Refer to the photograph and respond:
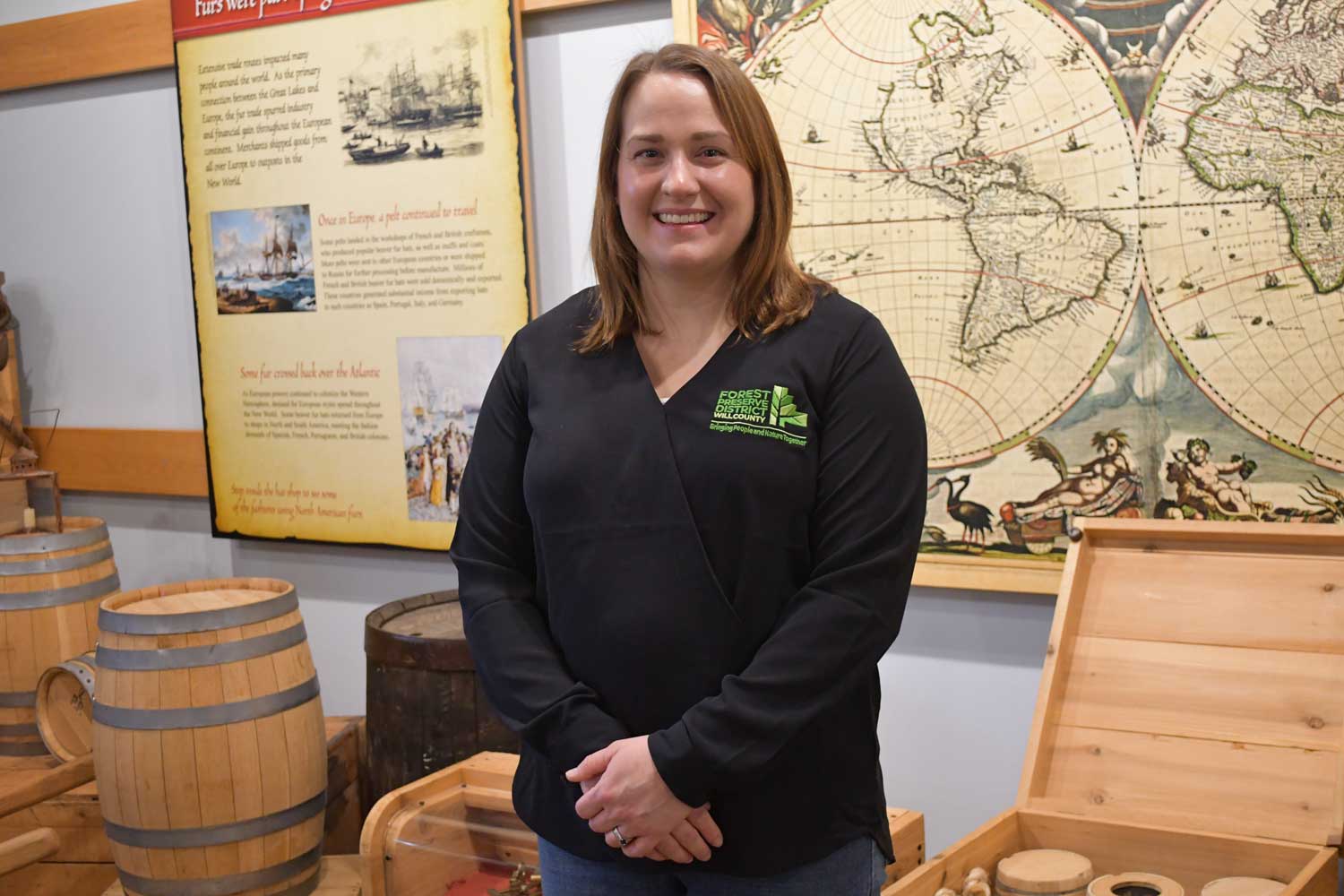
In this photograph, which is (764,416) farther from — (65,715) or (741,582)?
(65,715)

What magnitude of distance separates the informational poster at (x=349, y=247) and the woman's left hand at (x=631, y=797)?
6.02 feet

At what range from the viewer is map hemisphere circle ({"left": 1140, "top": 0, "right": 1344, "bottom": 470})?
222cm

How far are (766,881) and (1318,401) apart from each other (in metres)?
1.44

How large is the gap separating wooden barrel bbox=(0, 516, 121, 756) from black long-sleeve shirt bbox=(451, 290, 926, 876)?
1.95 metres

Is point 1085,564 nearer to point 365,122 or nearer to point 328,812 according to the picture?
point 328,812

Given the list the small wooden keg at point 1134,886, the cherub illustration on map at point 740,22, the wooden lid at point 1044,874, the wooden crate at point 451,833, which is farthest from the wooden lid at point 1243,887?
the cherub illustration on map at point 740,22

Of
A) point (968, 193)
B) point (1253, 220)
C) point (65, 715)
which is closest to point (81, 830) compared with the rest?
point (65, 715)

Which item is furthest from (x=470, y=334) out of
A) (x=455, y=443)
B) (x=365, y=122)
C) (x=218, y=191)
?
(x=218, y=191)

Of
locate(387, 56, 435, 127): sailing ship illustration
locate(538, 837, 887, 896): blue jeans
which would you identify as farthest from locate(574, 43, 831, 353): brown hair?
locate(387, 56, 435, 127): sailing ship illustration

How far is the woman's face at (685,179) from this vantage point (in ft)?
4.75

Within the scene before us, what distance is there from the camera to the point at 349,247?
330cm

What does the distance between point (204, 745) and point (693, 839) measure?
4.52 feet

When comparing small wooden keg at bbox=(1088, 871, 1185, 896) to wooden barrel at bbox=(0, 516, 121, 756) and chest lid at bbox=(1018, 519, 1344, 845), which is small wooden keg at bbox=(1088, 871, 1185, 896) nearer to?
chest lid at bbox=(1018, 519, 1344, 845)

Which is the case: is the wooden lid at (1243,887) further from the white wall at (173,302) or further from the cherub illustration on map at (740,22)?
the cherub illustration on map at (740,22)
